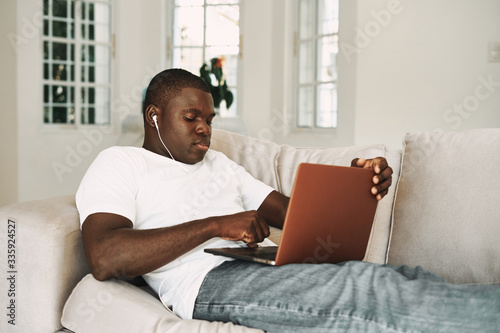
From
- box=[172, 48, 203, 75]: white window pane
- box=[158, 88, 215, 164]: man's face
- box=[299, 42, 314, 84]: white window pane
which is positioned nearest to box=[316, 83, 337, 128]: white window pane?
box=[299, 42, 314, 84]: white window pane

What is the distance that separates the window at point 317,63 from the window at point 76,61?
6.19 ft

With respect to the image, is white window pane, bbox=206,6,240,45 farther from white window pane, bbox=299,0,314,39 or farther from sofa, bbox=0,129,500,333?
sofa, bbox=0,129,500,333

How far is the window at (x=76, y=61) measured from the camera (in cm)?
489

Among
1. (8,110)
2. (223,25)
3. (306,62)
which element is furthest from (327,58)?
(8,110)

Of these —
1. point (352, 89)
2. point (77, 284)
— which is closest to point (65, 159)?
point (352, 89)

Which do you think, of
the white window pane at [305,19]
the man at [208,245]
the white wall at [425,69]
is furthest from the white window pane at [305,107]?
the man at [208,245]

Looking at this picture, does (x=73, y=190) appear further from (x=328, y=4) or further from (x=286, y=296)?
(x=286, y=296)

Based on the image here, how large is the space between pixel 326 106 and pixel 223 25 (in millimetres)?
1447

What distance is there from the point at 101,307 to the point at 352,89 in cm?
287

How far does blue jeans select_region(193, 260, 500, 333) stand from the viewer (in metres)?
1.04

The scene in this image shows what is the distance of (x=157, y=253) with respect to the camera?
4.22 ft

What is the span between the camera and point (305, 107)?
15.4ft

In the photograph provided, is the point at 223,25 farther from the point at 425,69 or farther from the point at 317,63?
the point at 425,69

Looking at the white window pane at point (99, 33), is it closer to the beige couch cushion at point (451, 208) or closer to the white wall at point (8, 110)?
the white wall at point (8, 110)
